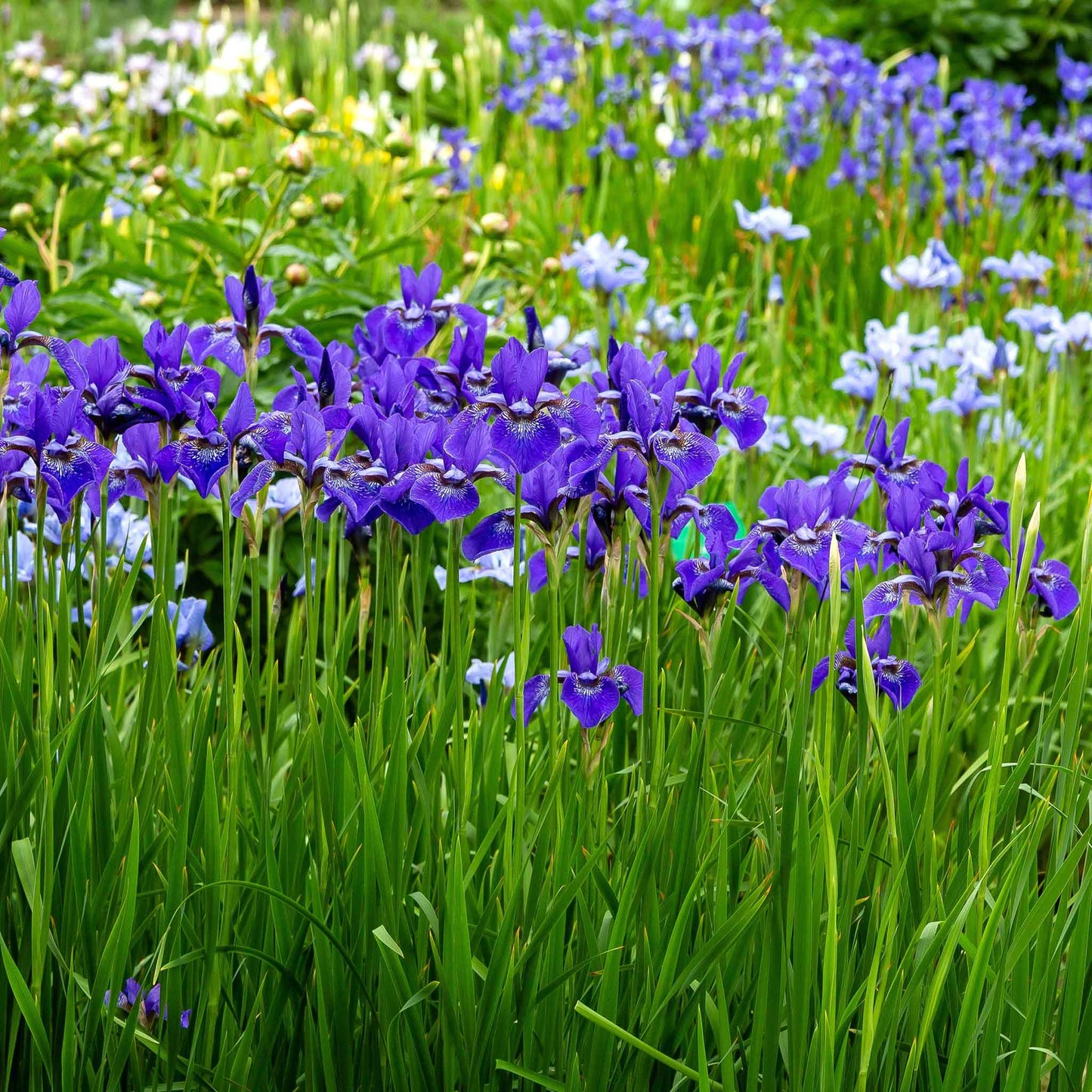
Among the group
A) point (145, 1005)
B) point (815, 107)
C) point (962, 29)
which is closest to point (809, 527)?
point (145, 1005)

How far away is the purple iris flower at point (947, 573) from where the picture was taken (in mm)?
1426

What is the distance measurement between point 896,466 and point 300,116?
5.38 ft

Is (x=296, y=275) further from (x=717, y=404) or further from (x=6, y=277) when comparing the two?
(x=717, y=404)

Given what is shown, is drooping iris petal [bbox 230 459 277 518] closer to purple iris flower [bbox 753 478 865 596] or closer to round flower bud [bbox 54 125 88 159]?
purple iris flower [bbox 753 478 865 596]

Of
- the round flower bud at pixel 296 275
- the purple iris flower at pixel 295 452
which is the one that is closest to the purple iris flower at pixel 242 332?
the purple iris flower at pixel 295 452

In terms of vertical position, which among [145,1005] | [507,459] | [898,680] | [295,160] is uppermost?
[295,160]

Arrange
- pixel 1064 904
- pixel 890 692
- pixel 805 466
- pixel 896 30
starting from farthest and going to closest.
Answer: pixel 896 30 → pixel 805 466 → pixel 890 692 → pixel 1064 904

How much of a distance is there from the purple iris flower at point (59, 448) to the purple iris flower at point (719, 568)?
64cm

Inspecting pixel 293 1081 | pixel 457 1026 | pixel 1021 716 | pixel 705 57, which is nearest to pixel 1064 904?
pixel 457 1026

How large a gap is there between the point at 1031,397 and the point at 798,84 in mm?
2955

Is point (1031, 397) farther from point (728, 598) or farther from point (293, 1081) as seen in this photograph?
point (293, 1081)

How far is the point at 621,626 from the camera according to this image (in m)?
1.47

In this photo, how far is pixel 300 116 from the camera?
2.72m

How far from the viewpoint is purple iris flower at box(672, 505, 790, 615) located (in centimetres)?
141
